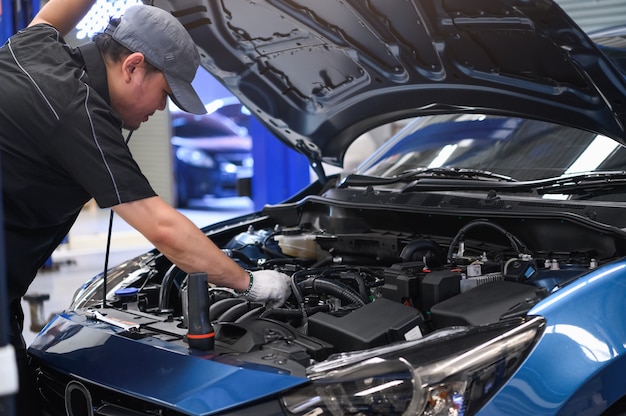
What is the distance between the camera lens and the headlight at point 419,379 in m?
1.39

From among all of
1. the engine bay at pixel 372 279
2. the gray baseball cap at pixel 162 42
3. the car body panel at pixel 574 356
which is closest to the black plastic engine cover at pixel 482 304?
the engine bay at pixel 372 279

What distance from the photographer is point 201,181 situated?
470 inches

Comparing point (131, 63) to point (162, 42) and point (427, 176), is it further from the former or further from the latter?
point (427, 176)

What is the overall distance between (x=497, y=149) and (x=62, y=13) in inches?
63.3

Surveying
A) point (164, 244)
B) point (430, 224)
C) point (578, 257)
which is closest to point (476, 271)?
point (578, 257)

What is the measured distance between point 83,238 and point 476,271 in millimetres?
7688

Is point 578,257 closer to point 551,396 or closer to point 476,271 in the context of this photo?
point 476,271

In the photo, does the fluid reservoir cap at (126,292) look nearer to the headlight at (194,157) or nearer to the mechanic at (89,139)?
the mechanic at (89,139)

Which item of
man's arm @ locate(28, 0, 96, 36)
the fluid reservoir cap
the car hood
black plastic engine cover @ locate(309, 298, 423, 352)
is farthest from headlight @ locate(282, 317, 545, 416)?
man's arm @ locate(28, 0, 96, 36)

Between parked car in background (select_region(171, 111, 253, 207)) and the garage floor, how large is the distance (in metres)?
0.42

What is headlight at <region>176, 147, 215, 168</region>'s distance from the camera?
11797 mm

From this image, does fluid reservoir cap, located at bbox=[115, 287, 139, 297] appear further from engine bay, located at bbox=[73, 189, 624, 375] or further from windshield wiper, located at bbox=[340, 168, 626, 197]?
windshield wiper, located at bbox=[340, 168, 626, 197]

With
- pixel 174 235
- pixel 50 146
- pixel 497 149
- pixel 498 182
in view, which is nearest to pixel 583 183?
pixel 498 182

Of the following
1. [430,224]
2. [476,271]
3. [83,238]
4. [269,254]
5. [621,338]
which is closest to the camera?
[621,338]
